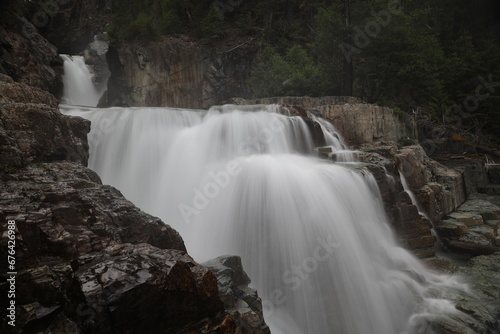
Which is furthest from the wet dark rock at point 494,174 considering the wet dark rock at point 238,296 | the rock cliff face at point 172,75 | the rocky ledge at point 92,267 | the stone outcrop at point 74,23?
the stone outcrop at point 74,23

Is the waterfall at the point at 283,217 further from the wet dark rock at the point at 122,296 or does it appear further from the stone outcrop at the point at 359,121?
the wet dark rock at the point at 122,296

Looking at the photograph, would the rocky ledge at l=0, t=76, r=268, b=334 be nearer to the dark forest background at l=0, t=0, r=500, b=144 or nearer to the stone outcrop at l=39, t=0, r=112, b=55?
the dark forest background at l=0, t=0, r=500, b=144

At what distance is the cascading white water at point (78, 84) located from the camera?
22.7 meters

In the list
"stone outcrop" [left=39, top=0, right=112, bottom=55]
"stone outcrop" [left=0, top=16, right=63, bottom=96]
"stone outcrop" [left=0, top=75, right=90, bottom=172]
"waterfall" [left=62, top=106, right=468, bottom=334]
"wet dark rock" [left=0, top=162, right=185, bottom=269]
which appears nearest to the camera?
"wet dark rock" [left=0, top=162, right=185, bottom=269]

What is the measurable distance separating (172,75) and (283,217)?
58.5ft

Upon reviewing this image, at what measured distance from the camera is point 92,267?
10.3 feet

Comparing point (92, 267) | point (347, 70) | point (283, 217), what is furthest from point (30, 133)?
point (347, 70)

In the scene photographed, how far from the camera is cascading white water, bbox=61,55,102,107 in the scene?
74.4ft

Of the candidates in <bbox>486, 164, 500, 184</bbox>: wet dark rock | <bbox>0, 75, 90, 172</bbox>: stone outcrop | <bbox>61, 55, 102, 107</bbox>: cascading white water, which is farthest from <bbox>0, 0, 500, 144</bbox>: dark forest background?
<bbox>0, 75, 90, 172</bbox>: stone outcrop

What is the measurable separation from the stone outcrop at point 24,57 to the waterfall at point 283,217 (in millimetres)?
3207

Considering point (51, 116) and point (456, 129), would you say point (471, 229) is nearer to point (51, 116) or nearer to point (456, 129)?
point (456, 129)

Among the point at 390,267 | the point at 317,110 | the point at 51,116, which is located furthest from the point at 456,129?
the point at 51,116

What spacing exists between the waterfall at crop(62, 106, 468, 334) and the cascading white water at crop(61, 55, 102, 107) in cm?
1276

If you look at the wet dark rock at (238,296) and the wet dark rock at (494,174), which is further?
the wet dark rock at (494,174)
